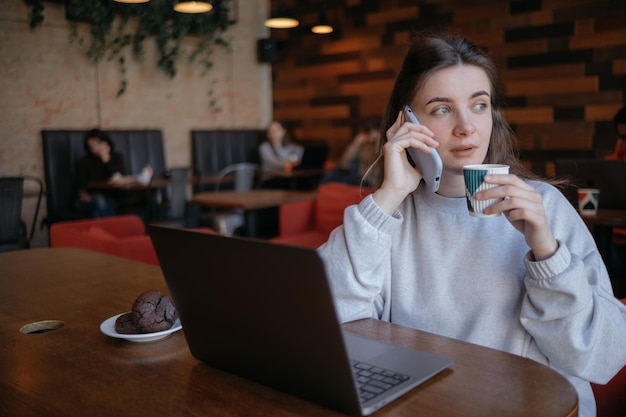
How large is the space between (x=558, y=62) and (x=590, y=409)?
6.33m

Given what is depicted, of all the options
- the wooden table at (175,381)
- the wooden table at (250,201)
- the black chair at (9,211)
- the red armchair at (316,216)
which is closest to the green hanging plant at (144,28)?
the black chair at (9,211)

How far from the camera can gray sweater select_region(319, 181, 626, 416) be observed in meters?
1.12

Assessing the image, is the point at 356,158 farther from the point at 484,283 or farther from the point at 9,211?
the point at 484,283

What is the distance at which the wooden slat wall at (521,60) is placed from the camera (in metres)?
6.50

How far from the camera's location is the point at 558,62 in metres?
6.79

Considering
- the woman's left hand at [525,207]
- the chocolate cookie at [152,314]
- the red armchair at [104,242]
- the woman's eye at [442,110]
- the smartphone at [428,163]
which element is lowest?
the red armchair at [104,242]

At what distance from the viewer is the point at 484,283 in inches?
51.4

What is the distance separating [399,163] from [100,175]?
5.78 m

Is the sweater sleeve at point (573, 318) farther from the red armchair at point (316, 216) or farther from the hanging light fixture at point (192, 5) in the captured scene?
the hanging light fixture at point (192, 5)

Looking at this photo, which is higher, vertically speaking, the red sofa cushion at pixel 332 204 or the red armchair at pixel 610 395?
the red sofa cushion at pixel 332 204

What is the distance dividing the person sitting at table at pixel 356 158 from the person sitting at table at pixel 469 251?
5.63 m

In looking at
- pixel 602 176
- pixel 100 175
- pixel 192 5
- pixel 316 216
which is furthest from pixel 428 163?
pixel 100 175

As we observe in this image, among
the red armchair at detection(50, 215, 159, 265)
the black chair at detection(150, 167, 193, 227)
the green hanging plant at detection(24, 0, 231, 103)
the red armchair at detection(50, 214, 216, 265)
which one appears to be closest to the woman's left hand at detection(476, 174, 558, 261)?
the red armchair at detection(50, 214, 216, 265)

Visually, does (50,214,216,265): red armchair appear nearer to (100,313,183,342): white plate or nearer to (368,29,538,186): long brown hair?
(368,29,538,186): long brown hair
